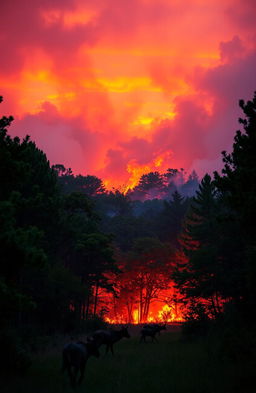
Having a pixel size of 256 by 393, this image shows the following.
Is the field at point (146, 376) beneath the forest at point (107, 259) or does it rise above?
beneath

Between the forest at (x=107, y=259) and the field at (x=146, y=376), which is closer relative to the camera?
the field at (x=146, y=376)

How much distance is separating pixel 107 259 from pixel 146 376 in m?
31.2

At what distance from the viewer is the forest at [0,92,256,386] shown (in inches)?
563

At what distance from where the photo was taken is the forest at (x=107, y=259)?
14312mm

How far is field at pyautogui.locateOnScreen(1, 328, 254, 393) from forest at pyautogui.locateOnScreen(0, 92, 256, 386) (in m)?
1.54

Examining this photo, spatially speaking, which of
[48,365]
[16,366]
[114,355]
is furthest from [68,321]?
[16,366]

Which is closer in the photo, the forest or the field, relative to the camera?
the field

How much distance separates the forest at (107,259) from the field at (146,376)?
154 cm

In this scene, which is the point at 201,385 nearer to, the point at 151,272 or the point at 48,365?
the point at 48,365

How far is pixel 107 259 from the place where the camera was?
46.7 meters

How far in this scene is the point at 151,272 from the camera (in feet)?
209

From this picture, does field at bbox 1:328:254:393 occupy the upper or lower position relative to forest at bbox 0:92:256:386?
lower

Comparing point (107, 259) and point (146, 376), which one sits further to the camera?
point (107, 259)

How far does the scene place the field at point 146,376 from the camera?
523 inches
